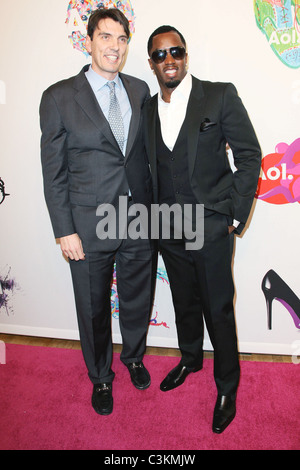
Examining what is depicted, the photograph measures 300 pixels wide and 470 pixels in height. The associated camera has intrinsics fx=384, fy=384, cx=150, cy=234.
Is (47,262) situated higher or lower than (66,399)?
higher

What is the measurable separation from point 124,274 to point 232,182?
0.75 m

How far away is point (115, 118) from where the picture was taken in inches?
71.2

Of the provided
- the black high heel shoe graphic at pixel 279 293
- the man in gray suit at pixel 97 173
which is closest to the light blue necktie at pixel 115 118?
the man in gray suit at pixel 97 173

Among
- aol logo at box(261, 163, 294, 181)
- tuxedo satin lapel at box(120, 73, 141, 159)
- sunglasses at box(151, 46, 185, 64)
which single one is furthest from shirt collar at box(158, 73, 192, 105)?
aol logo at box(261, 163, 294, 181)

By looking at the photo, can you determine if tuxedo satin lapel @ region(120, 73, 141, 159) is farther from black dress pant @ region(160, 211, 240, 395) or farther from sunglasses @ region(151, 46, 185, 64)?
black dress pant @ region(160, 211, 240, 395)

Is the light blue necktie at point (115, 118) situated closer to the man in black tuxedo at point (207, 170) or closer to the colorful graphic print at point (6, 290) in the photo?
the man in black tuxedo at point (207, 170)

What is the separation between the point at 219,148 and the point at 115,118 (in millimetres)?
508

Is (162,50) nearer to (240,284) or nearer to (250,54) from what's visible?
(250,54)

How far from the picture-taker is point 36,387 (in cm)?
219

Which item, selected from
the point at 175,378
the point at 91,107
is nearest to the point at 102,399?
the point at 175,378

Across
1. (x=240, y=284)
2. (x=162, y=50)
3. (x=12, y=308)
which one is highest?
(x=162, y=50)

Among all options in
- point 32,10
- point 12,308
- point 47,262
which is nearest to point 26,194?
point 47,262

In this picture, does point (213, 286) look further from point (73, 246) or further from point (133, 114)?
point (133, 114)
